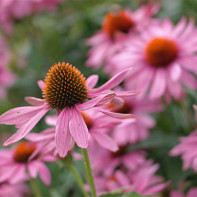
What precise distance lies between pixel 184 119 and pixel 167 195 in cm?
40

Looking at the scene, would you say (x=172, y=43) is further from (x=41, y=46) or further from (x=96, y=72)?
(x=41, y=46)

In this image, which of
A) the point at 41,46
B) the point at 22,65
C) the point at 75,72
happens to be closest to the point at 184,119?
the point at 75,72

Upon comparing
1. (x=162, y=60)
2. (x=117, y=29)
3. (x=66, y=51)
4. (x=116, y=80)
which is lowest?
(x=116, y=80)

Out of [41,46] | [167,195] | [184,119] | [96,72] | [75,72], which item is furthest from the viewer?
[41,46]

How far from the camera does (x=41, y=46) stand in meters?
2.00

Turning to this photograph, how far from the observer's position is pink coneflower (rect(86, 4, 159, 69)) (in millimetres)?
1595

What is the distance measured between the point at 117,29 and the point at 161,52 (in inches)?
16.3

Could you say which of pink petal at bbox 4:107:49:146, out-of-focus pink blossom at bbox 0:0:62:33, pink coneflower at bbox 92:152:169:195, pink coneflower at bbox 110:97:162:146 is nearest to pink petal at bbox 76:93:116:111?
pink petal at bbox 4:107:49:146

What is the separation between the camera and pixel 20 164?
104cm

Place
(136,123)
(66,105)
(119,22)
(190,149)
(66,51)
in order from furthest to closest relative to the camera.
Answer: (66,51) < (119,22) < (136,123) < (190,149) < (66,105)

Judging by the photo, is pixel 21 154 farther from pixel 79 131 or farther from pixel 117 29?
pixel 117 29

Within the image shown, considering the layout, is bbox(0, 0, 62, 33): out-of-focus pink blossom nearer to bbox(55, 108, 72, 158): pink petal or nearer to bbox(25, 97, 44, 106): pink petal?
bbox(25, 97, 44, 106): pink petal

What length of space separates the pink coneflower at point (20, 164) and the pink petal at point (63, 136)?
0.84ft

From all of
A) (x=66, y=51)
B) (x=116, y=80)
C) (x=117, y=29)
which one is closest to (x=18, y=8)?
(x=66, y=51)
